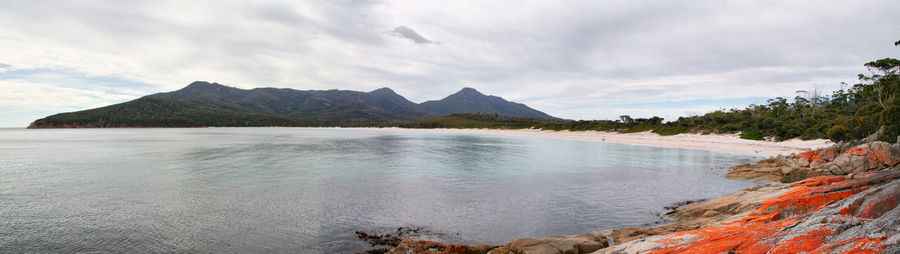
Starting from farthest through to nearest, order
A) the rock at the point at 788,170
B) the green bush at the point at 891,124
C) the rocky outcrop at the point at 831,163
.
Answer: the green bush at the point at 891,124
the rock at the point at 788,170
the rocky outcrop at the point at 831,163

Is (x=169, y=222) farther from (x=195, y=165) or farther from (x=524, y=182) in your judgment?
(x=195, y=165)

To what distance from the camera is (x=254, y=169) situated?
28.4m

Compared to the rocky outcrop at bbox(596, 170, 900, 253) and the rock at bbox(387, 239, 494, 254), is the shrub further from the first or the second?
the rock at bbox(387, 239, 494, 254)

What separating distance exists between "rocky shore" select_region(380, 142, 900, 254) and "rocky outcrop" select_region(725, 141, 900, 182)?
0.06 metres

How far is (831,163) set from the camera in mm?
21406

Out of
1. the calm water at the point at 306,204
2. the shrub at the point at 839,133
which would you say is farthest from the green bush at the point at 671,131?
the calm water at the point at 306,204

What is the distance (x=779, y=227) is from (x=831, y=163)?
21127 millimetres

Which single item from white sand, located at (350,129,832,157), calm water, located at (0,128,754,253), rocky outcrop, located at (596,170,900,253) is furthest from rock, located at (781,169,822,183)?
white sand, located at (350,129,832,157)

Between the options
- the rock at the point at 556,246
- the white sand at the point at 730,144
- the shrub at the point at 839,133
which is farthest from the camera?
the white sand at the point at 730,144

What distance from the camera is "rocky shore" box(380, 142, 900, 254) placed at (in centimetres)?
526

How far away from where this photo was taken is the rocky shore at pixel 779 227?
5.26 m

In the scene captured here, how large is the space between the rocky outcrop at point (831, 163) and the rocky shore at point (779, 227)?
0.06 meters

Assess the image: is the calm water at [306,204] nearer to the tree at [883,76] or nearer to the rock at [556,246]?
the rock at [556,246]

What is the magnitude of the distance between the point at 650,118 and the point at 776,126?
4345cm
